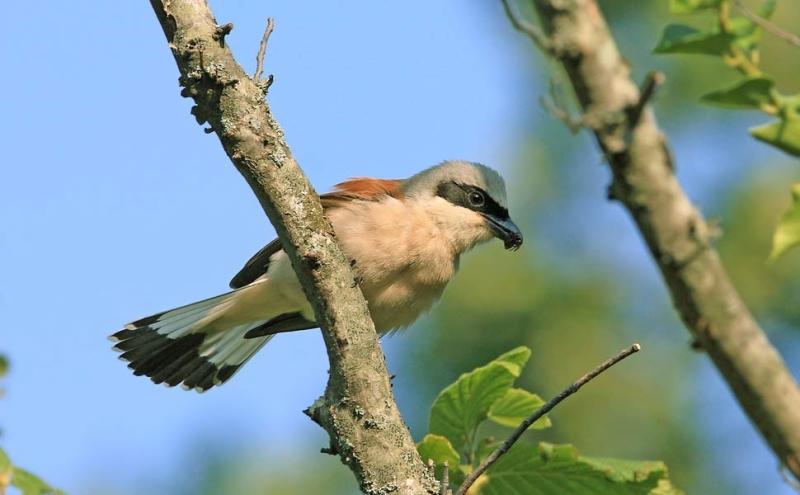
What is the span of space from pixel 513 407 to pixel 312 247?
0.78 metres

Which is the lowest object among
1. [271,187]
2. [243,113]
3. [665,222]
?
[665,222]

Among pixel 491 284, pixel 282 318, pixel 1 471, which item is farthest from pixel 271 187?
pixel 491 284

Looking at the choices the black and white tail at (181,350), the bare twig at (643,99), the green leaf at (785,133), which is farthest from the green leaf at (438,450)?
the black and white tail at (181,350)

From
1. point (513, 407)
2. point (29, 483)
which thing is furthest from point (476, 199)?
point (29, 483)

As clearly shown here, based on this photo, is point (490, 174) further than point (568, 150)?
No

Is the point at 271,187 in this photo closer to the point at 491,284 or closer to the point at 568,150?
the point at 491,284

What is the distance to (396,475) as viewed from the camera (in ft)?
10.3

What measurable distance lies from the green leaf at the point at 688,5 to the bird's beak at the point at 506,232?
3.78m

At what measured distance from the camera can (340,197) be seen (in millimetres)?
5629

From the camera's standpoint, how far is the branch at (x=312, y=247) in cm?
314

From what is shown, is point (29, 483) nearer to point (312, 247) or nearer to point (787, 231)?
point (312, 247)

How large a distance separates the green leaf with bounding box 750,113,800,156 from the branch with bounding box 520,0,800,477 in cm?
37

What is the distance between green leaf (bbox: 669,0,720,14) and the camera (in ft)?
6.54

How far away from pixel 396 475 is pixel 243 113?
3.89ft
